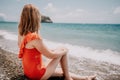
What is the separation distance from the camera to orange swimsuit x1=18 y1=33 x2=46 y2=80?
12.3 ft

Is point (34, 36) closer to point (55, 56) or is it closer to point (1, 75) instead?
point (55, 56)

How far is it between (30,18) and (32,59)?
807mm

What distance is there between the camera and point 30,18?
3.75 metres

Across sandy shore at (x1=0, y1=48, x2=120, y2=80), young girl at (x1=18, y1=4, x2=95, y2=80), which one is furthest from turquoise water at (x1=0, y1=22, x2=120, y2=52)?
young girl at (x1=18, y1=4, x2=95, y2=80)

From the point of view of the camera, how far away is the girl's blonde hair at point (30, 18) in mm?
3746

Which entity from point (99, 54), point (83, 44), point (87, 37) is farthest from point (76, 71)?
point (87, 37)

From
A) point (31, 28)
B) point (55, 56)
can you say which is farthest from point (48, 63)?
point (31, 28)

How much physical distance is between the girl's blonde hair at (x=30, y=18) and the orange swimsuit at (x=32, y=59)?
15 centimetres

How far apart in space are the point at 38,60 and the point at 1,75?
161 centimetres

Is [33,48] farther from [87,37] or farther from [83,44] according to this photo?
[87,37]

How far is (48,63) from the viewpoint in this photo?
4176 mm

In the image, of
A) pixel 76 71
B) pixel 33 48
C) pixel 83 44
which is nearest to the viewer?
pixel 33 48

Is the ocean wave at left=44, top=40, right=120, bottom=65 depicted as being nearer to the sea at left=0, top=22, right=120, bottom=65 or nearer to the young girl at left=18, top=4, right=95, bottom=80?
the sea at left=0, top=22, right=120, bottom=65

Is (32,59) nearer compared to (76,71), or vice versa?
(32,59)
